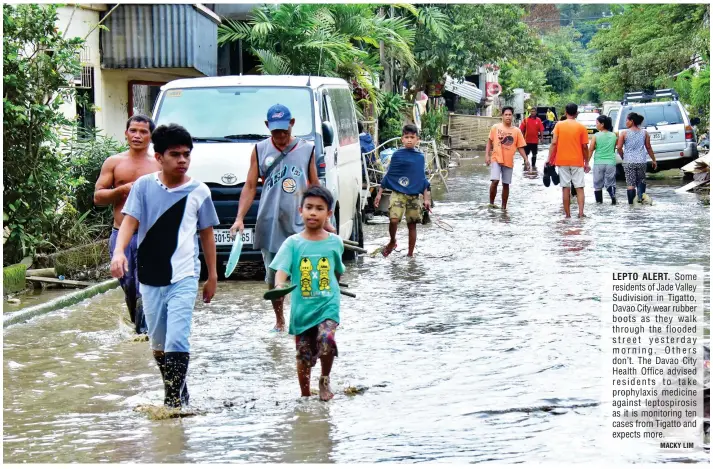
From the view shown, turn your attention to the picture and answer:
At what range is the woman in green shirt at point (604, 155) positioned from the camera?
69.7 feet

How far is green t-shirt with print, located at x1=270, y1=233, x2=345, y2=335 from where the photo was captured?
705cm

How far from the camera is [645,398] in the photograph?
682 centimetres

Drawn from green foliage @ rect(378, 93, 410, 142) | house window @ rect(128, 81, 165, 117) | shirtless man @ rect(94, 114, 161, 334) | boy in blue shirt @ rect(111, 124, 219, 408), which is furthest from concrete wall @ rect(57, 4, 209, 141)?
boy in blue shirt @ rect(111, 124, 219, 408)

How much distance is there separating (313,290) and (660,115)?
74.1 ft

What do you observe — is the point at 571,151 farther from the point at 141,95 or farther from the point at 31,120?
the point at 31,120

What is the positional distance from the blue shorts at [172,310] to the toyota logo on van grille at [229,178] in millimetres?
5156

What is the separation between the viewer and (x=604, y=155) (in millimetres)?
21328

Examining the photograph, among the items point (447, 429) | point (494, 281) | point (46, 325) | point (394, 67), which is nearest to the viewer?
point (447, 429)

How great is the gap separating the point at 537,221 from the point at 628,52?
35058 millimetres

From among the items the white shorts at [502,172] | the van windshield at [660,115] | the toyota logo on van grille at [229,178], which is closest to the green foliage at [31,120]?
the toyota logo on van grille at [229,178]

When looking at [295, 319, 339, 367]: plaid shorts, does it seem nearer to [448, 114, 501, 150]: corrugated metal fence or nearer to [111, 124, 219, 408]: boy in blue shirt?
[111, 124, 219, 408]: boy in blue shirt

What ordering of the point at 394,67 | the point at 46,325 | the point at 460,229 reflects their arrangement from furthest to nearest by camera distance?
1. the point at 394,67
2. the point at 460,229
3. the point at 46,325

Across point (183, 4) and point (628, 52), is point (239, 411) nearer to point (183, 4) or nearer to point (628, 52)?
point (183, 4)

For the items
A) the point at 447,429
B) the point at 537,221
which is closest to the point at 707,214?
the point at 537,221
